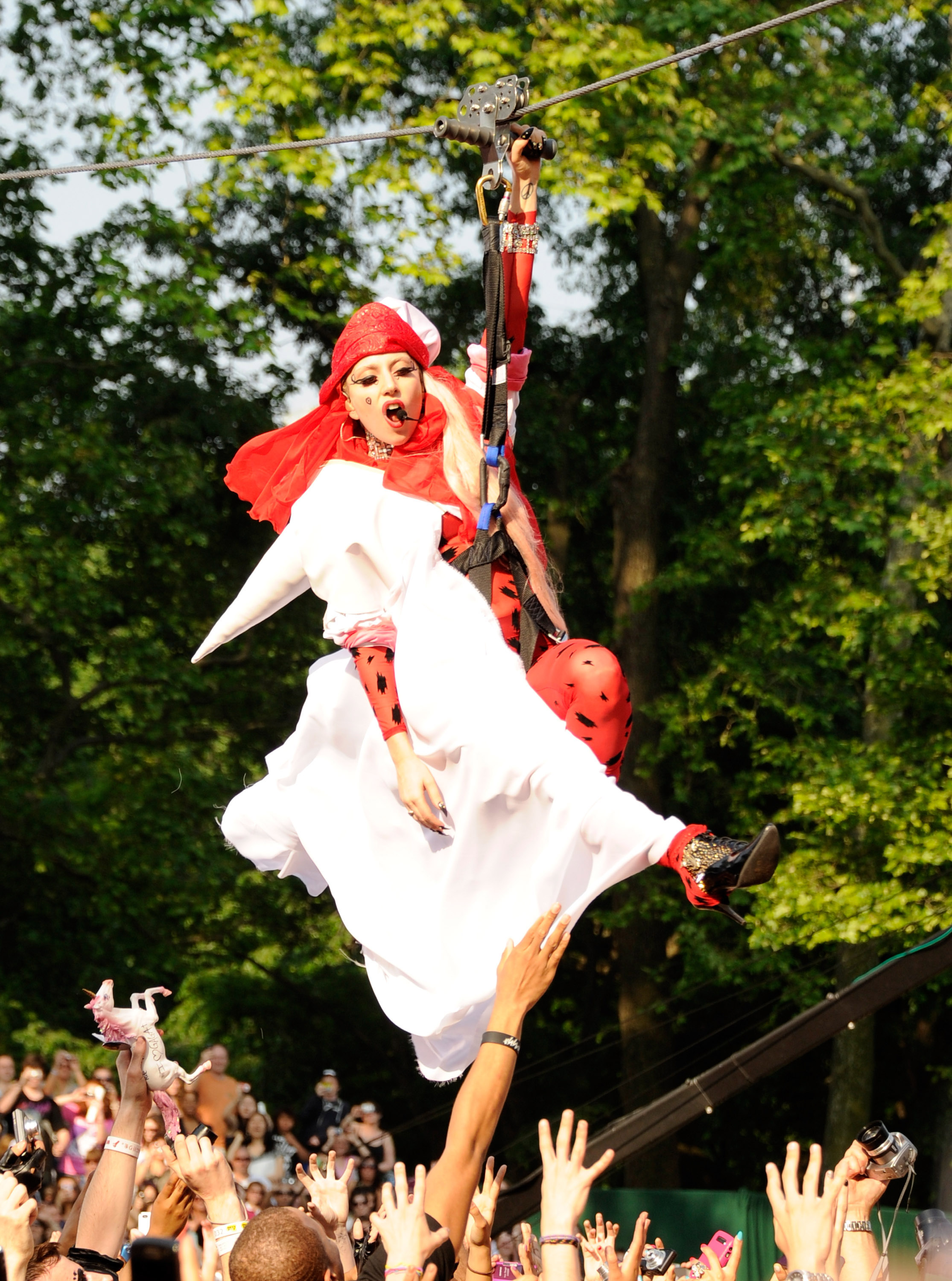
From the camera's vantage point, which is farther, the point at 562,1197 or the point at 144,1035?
the point at 144,1035

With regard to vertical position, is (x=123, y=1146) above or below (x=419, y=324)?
below

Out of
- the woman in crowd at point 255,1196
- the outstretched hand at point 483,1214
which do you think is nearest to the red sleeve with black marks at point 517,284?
the outstretched hand at point 483,1214

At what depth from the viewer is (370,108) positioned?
360 inches

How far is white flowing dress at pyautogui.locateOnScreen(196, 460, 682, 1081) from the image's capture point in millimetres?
2922

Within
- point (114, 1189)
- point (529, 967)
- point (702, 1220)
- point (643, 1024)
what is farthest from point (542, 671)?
point (643, 1024)

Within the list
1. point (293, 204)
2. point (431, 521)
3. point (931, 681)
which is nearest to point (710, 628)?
point (931, 681)

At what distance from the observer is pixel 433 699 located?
3035 millimetres

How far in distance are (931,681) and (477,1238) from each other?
296 inches

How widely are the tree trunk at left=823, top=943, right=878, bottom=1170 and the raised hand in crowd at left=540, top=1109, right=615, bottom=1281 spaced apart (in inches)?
335

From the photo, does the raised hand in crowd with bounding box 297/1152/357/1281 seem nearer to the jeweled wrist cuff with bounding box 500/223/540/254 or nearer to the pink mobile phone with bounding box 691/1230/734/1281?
the pink mobile phone with bounding box 691/1230/734/1281

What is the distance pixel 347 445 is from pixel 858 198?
8.27m

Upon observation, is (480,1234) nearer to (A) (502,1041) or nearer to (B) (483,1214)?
(B) (483,1214)

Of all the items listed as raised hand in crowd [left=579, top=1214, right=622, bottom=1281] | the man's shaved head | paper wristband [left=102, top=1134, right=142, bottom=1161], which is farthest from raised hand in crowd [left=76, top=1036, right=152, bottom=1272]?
raised hand in crowd [left=579, top=1214, right=622, bottom=1281]

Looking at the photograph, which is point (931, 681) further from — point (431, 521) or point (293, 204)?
point (431, 521)
